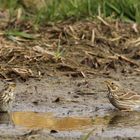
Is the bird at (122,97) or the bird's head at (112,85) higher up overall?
the bird's head at (112,85)

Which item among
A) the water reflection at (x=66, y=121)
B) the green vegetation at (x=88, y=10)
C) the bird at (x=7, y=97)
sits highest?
the green vegetation at (x=88, y=10)

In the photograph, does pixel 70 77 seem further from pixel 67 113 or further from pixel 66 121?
pixel 66 121

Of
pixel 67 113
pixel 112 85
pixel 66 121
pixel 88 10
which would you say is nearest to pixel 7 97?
pixel 67 113

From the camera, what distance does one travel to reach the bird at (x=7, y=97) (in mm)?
11859

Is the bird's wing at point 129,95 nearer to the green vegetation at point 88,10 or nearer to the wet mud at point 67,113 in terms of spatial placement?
the wet mud at point 67,113

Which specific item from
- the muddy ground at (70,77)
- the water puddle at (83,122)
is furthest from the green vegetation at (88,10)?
the water puddle at (83,122)

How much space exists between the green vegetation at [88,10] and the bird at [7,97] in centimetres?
404

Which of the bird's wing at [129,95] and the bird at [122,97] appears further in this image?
the bird's wing at [129,95]

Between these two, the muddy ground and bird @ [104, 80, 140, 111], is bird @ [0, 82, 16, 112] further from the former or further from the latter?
bird @ [104, 80, 140, 111]

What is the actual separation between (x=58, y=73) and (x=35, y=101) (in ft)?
4.69

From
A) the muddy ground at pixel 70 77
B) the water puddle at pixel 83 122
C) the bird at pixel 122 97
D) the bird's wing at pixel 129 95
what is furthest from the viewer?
the bird's wing at pixel 129 95

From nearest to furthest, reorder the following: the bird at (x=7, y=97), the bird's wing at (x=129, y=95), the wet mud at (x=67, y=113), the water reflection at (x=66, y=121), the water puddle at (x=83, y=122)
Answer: the wet mud at (x=67, y=113), the water puddle at (x=83, y=122), the water reflection at (x=66, y=121), the bird at (x=7, y=97), the bird's wing at (x=129, y=95)

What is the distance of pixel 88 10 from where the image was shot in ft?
54.2

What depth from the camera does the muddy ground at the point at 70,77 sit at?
1066 centimetres
